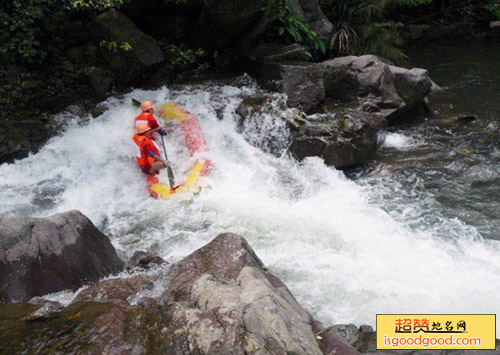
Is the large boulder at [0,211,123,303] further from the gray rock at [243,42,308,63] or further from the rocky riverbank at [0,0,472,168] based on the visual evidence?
the gray rock at [243,42,308,63]

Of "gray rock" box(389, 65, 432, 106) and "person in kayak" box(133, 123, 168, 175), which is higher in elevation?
"person in kayak" box(133, 123, 168, 175)

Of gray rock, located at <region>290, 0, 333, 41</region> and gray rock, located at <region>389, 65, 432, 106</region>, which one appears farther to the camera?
gray rock, located at <region>290, 0, 333, 41</region>

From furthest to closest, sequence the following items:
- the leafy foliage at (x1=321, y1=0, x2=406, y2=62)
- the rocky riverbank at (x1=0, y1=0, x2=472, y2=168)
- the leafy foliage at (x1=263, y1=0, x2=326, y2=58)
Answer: the leafy foliage at (x1=321, y1=0, x2=406, y2=62) < the leafy foliage at (x1=263, y1=0, x2=326, y2=58) < the rocky riverbank at (x1=0, y1=0, x2=472, y2=168)

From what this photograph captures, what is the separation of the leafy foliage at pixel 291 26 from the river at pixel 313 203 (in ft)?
4.42

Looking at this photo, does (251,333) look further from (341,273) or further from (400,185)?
(400,185)

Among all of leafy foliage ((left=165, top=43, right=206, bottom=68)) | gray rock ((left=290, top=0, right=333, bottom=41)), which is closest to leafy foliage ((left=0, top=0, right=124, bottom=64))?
leafy foliage ((left=165, top=43, right=206, bottom=68))

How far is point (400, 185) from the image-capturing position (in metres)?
5.66

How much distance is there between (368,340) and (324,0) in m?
8.40

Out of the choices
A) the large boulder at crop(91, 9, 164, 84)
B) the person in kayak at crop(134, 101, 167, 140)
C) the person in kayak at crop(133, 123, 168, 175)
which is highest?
the large boulder at crop(91, 9, 164, 84)

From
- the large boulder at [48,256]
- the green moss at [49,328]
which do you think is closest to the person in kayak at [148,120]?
the large boulder at [48,256]

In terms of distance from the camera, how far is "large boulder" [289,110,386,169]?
6.17 m

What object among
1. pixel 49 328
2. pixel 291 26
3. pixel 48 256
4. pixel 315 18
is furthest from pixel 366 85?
pixel 49 328

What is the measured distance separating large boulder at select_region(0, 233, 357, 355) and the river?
1011 mm

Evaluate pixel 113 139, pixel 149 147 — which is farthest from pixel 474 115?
pixel 113 139
